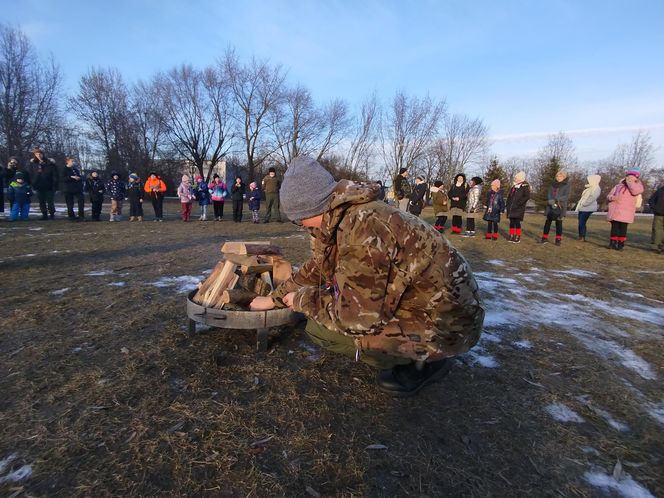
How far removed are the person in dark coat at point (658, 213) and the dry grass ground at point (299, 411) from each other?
19.3 ft

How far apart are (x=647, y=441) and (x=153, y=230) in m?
11.6

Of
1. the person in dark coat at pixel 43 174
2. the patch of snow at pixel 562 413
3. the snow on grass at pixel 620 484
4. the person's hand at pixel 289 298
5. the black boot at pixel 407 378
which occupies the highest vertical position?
the person in dark coat at pixel 43 174

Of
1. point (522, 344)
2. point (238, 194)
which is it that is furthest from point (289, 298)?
point (238, 194)

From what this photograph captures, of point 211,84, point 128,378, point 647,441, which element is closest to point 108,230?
point 128,378

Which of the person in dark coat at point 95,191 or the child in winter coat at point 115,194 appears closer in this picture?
the person in dark coat at point 95,191

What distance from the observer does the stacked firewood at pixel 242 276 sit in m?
3.10

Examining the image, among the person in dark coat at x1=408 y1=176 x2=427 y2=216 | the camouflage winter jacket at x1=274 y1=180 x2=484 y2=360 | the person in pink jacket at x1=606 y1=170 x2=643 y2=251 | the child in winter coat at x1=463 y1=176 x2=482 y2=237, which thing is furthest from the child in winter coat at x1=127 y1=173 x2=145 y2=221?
the person in pink jacket at x1=606 y1=170 x2=643 y2=251

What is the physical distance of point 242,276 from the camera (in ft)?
10.9

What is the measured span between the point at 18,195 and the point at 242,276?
508 inches

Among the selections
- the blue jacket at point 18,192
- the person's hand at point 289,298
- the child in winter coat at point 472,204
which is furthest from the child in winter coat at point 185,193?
the person's hand at point 289,298

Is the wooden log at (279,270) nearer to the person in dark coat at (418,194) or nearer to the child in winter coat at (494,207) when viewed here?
the child in winter coat at (494,207)

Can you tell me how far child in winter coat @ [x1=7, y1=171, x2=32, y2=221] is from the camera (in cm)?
1181

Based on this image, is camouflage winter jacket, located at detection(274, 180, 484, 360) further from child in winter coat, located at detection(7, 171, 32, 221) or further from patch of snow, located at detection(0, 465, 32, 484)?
child in winter coat, located at detection(7, 171, 32, 221)

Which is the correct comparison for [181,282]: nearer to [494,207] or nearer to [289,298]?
[289,298]
